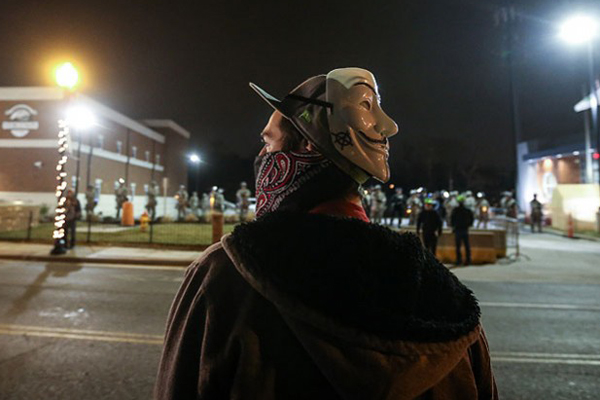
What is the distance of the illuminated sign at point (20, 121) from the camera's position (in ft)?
Result: 93.9

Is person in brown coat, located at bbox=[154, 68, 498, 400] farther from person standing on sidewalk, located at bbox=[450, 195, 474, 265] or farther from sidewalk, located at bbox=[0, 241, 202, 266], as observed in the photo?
person standing on sidewalk, located at bbox=[450, 195, 474, 265]

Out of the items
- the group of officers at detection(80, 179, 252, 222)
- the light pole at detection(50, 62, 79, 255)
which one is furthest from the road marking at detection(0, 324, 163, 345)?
the group of officers at detection(80, 179, 252, 222)

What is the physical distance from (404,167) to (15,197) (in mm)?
56482

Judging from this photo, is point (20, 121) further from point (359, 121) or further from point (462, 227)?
point (359, 121)

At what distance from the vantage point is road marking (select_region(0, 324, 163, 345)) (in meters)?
4.93

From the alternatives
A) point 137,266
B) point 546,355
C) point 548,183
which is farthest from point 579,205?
point 137,266

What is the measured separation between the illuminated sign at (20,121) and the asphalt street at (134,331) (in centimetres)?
2294

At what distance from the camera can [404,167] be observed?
69875 millimetres

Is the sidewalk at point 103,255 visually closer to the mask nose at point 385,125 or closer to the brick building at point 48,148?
the brick building at point 48,148

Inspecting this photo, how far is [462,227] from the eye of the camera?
11656 millimetres

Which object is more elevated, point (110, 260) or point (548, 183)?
point (548, 183)

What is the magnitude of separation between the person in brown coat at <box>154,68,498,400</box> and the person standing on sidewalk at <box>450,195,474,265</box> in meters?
11.3

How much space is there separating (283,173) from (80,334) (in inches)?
200

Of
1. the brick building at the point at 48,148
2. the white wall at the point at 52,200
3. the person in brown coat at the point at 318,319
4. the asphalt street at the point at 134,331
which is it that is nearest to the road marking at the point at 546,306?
the asphalt street at the point at 134,331
